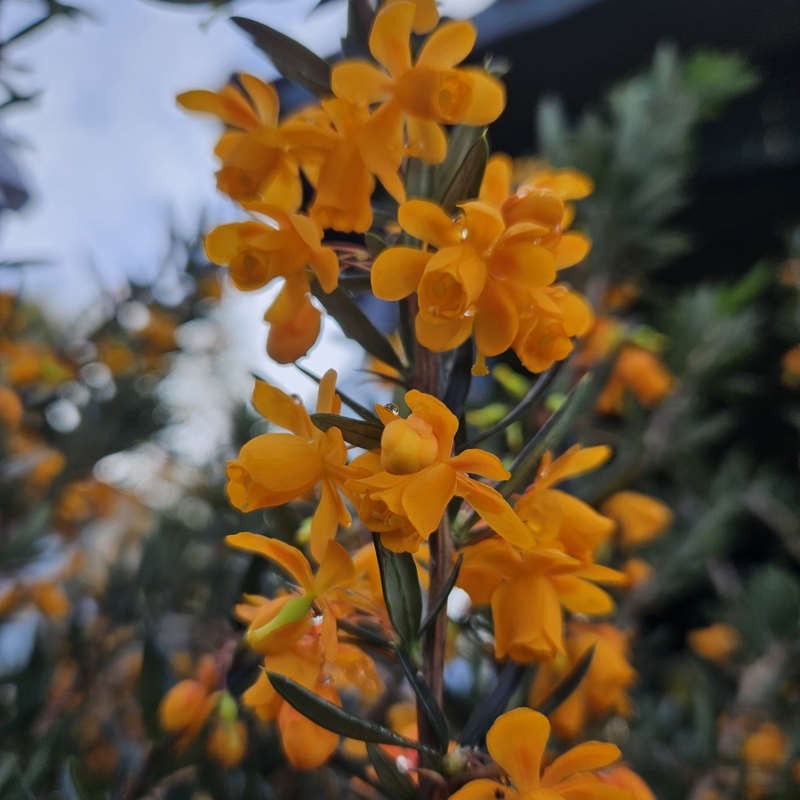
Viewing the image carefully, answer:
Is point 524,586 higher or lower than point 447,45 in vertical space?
lower

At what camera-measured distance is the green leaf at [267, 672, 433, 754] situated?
43cm

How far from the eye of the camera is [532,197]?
0.49 meters

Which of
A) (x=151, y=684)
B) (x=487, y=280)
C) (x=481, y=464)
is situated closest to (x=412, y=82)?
(x=487, y=280)

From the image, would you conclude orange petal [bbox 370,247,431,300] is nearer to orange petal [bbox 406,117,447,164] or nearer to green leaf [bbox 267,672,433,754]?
orange petal [bbox 406,117,447,164]

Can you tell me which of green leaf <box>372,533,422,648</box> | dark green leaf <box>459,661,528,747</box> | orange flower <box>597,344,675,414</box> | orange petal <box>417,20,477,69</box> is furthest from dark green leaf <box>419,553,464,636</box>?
orange flower <box>597,344,675,414</box>

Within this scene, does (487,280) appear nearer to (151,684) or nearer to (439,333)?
(439,333)

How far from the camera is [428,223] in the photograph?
477 mm

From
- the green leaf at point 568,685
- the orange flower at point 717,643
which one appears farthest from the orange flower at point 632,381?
the green leaf at point 568,685

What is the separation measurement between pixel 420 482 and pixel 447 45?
11.5 inches

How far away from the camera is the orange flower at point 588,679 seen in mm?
840

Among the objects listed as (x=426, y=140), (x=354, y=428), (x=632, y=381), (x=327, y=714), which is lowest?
(x=632, y=381)

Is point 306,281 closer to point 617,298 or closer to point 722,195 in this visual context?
point 617,298

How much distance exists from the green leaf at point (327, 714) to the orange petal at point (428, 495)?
0.39ft

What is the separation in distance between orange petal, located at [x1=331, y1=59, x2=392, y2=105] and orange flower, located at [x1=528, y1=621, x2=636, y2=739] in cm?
59
